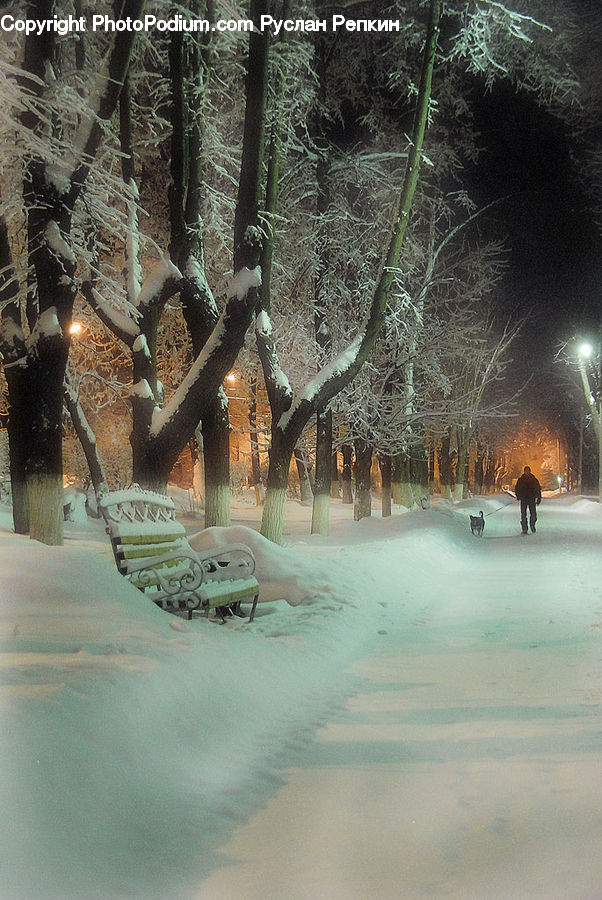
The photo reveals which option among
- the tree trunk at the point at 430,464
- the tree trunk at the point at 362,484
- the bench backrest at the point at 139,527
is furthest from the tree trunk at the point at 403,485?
the bench backrest at the point at 139,527

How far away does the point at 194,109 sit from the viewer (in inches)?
451

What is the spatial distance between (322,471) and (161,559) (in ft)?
35.7

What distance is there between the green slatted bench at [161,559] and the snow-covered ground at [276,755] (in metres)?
0.47

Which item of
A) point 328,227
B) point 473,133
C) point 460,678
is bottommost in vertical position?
point 460,678

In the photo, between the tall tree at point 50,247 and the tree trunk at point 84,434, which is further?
the tree trunk at point 84,434

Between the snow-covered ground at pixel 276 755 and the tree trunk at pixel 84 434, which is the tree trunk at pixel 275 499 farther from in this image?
the tree trunk at pixel 84 434

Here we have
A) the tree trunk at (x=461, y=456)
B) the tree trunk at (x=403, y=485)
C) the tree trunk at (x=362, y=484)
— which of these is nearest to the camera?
the tree trunk at (x=362, y=484)

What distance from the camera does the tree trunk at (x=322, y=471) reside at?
17.5 metres

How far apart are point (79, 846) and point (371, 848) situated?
120cm

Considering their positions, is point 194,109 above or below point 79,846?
above

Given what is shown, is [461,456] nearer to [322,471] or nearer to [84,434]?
[322,471]

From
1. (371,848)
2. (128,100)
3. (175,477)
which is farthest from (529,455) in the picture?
(371,848)

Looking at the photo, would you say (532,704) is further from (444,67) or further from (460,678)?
(444,67)

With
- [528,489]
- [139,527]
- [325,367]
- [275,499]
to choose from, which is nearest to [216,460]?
[275,499]
